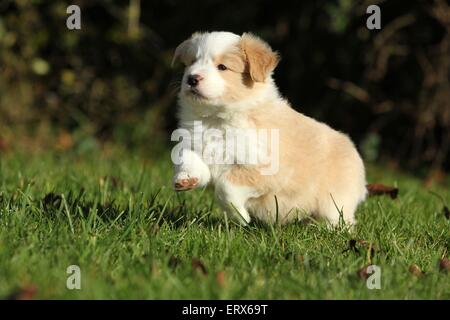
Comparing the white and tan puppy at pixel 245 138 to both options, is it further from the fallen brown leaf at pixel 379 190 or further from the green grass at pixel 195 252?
the fallen brown leaf at pixel 379 190

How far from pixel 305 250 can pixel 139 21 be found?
197 inches

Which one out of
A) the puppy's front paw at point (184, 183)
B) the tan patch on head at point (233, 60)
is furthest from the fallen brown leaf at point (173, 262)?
the tan patch on head at point (233, 60)

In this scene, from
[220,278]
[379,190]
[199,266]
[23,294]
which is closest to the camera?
[23,294]

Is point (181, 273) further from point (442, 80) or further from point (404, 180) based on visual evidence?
point (442, 80)

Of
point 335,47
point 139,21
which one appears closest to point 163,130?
point 139,21

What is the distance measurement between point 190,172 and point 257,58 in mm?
691

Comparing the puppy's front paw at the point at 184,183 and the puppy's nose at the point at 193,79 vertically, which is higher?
the puppy's nose at the point at 193,79

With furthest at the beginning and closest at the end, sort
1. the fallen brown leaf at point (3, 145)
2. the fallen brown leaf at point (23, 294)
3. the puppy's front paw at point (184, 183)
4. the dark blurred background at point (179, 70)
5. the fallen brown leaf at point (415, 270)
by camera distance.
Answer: the dark blurred background at point (179, 70), the fallen brown leaf at point (3, 145), the puppy's front paw at point (184, 183), the fallen brown leaf at point (415, 270), the fallen brown leaf at point (23, 294)

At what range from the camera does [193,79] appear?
11.4ft

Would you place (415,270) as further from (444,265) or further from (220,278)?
(220,278)

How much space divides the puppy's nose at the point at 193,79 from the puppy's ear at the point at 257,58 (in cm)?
30

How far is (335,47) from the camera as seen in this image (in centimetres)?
720

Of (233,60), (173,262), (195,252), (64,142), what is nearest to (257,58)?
(233,60)

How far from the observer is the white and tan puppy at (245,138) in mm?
3527
